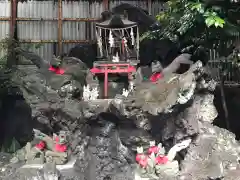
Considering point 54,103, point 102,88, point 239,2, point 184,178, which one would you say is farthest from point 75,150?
point 239,2

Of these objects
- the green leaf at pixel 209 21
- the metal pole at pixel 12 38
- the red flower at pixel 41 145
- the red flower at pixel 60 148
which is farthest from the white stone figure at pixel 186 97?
the metal pole at pixel 12 38

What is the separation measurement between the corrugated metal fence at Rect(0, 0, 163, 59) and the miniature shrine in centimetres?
335

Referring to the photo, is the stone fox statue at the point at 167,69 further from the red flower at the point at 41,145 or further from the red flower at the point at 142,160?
the red flower at the point at 41,145

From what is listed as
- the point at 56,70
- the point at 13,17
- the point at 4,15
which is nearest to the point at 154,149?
the point at 56,70

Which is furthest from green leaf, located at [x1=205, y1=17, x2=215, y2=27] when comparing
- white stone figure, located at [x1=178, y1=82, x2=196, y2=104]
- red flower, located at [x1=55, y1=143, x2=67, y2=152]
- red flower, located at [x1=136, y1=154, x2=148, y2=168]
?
red flower, located at [x1=55, y1=143, x2=67, y2=152]

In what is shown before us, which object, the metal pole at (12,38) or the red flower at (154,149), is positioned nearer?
the red flower at (154,149)

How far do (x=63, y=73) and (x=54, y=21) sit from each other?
4.21 metres

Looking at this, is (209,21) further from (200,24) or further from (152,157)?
(152,157)

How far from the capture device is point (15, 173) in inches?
297

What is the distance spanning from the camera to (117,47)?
929 centimetres

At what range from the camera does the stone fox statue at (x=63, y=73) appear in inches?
345

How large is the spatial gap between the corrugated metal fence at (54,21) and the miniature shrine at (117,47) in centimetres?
335

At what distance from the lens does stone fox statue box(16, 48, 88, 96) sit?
8758 mm

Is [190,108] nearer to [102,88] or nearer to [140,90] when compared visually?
[140,90]
